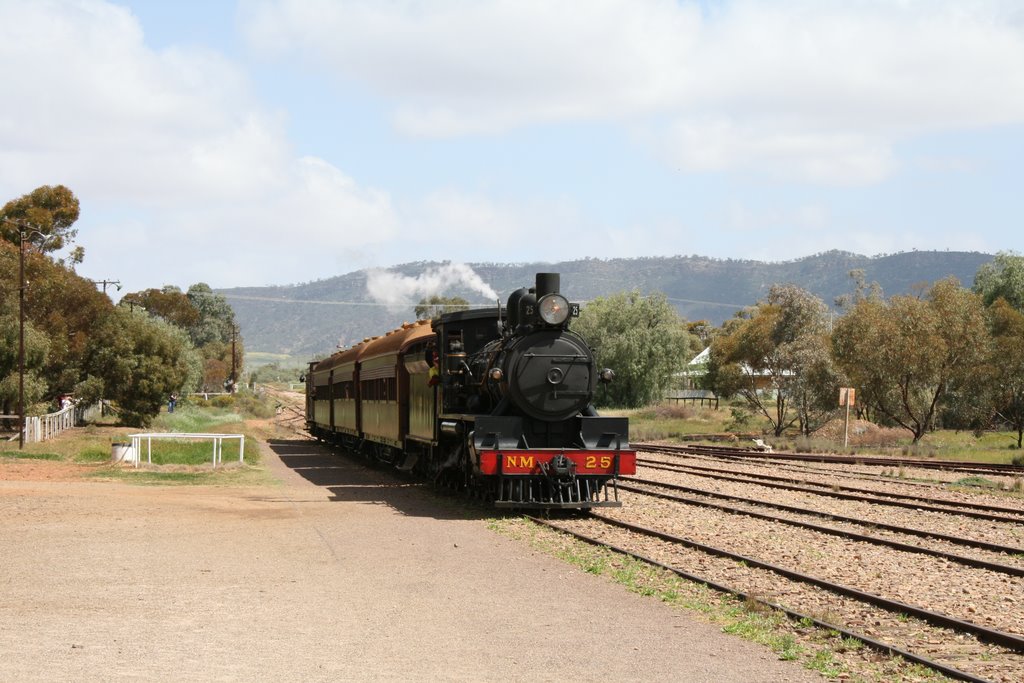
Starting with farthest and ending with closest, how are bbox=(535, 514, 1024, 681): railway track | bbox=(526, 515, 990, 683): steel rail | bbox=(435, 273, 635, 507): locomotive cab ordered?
bbox=(435, 273, 635, 507): locomotive cab < bbox=(535, 514, 1024, 681): railway track < bbox=(526, 515, 990, 683): steel rail

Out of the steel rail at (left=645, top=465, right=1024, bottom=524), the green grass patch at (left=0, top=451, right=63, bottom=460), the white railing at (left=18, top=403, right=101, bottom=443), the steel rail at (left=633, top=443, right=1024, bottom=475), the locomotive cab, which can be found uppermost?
the locomotive cab

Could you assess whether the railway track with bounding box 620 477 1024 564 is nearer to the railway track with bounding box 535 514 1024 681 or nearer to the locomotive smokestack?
the railway track with bounding box 535 514 1024 681

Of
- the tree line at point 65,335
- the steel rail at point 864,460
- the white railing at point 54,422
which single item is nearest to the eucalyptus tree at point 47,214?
the tree line at point 65,335

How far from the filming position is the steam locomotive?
1609cm

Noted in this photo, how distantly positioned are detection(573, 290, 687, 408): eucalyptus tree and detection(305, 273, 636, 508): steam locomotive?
4586cm

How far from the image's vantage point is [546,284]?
1698cm

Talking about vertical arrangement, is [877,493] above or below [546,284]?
below

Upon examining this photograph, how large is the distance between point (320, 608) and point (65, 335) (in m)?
40.0

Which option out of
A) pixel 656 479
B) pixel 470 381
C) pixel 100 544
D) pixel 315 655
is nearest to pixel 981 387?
pixel 656 479

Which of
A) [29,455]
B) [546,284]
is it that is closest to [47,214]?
[29,455]

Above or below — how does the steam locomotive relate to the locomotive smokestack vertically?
below

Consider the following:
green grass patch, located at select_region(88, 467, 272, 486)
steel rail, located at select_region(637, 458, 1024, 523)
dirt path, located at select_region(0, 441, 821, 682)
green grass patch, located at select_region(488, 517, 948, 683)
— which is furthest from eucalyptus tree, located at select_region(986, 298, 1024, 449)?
green grass patch, located at select_region(488, 517, 948, 683)

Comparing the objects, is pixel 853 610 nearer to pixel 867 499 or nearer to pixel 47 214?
pixel 867 499

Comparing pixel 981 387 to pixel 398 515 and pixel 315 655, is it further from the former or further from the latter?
pixel 315 655
